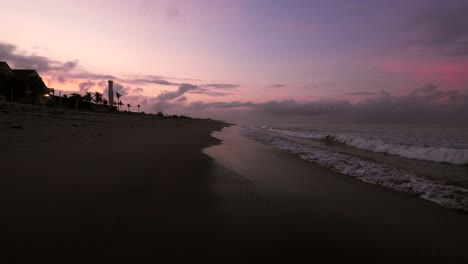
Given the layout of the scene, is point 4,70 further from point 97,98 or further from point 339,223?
point 339,223

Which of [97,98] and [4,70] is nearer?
[4,70]

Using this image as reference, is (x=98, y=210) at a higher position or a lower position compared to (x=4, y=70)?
lower

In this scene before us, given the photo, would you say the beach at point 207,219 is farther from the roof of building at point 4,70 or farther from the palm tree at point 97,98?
the palm tree at point 97,98

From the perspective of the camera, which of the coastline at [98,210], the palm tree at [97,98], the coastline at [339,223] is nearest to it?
the coastline at [98,210]

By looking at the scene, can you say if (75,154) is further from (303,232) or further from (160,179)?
(303,232)

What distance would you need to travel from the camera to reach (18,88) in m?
31.2

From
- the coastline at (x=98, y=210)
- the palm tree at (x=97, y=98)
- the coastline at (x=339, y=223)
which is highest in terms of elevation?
the palm tree at (x=97, y=98)

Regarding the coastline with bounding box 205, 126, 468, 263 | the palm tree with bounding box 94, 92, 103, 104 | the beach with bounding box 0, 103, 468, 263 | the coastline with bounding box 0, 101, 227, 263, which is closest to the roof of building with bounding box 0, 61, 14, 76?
the palm tree with bounding box 94, 92, 103, 104

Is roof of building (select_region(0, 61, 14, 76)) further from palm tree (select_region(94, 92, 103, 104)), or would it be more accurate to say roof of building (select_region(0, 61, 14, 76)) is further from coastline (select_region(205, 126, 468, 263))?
coastline (select_region(205, 126, 468, 263))

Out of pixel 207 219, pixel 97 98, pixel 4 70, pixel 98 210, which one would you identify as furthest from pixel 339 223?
pixel 97 98

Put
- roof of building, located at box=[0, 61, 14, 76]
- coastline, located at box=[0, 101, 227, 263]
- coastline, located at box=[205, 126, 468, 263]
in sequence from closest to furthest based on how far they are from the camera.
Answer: coastline, located at box=[0, 101, 227, 263]
coastline, located at box=[205, 126, 468, 263]
roof of building, located at box=[0, 61, 14, 76]

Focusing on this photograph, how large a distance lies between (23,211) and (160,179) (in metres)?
2.37

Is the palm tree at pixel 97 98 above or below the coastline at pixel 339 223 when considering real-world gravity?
above

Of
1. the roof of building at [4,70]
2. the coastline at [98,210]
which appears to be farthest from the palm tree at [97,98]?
the coastline at [98,210]
